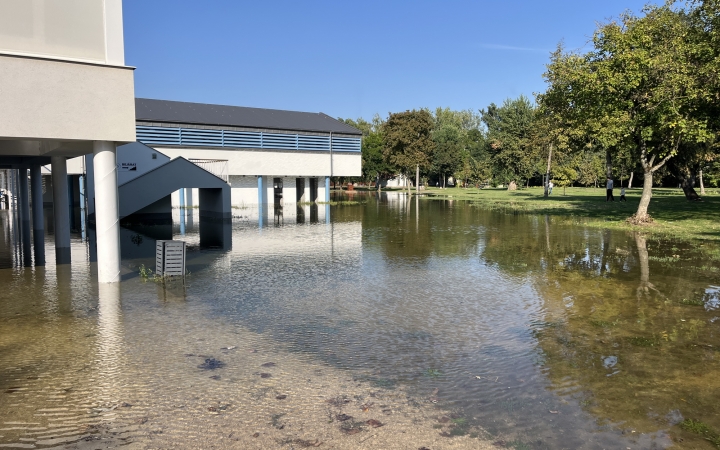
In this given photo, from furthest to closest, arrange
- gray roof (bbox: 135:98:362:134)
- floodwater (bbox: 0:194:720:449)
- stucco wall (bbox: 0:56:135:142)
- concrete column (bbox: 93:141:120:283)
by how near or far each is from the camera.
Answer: gray roof (bbox: 135:98:362:134)
concrete column (bbox: 93:141:120:283)
stucco wall (bbox: 0:56:135:142)
floodwater (bbox: 0:194:720:449)

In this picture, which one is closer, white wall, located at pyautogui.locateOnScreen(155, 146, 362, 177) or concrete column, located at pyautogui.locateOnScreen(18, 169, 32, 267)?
concrete column, located at pyautogui.locateOnScreen(18, 169, 32, 267)

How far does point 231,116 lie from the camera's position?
164 feet

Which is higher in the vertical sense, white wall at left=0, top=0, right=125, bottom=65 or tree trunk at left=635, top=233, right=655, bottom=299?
white wall at left=0, top=0, right=125, bottom=65

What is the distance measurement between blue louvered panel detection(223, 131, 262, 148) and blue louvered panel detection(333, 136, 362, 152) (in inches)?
339

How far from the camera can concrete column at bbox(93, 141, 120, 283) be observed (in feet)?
39.5

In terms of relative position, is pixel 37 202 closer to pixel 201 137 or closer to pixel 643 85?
pixel 201 137

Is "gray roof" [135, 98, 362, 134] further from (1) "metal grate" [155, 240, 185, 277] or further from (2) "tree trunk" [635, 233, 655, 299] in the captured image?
(2) "tree trunk" [635, 233, 655, 299]

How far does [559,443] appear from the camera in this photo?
196 inches

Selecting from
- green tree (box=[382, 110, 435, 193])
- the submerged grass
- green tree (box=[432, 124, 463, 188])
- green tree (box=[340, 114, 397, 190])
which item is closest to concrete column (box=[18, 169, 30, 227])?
the submerged grass

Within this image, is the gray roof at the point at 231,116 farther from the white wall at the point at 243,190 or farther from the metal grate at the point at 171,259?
the metal grate at the point at 171,259

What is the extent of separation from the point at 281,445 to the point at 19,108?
9.56 meters

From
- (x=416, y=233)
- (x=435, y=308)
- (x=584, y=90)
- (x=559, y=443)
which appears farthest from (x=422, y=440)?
(x=584, y=90)

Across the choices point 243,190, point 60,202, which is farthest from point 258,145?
point 60,202

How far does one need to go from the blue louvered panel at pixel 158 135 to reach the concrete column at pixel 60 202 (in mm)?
26458
